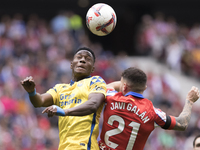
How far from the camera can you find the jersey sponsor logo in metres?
4.79

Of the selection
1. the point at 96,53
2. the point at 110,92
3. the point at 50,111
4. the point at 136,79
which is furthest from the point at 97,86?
the point at 96,53

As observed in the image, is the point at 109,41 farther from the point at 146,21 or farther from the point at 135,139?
the point at 135,139

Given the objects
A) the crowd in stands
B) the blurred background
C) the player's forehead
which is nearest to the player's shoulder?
the player's forehead

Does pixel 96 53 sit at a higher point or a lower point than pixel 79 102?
higher

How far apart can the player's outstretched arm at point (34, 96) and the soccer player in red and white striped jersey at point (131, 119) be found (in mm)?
866

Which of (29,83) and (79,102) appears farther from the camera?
(79,102)

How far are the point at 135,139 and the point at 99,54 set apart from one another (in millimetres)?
11549

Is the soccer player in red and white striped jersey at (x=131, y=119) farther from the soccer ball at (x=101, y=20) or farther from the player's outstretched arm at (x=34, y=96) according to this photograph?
the soccer ball at (x=101, y=20)

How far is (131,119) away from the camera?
481 centimetres

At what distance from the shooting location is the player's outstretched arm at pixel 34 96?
4.76m

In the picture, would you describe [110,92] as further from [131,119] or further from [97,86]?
[131,119]

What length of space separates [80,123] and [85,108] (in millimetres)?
414

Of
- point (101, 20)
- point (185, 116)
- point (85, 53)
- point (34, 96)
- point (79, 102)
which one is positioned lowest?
point (185, 116)

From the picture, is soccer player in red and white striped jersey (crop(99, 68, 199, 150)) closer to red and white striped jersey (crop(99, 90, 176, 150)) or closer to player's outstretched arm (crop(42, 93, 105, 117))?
red and white striped jersey (crop(99, 90, 176, 150))
